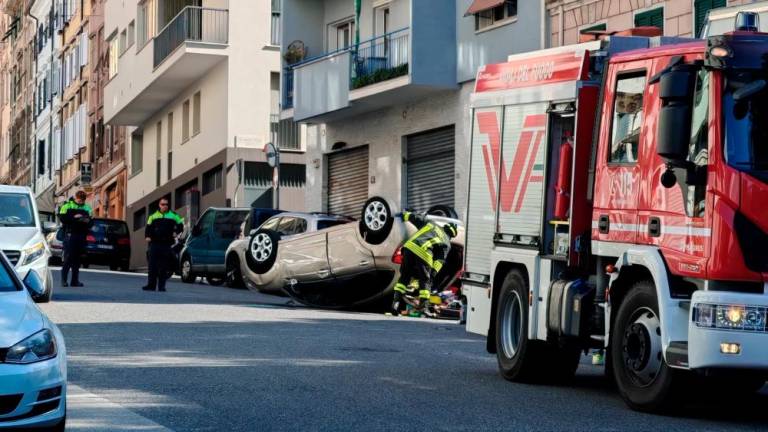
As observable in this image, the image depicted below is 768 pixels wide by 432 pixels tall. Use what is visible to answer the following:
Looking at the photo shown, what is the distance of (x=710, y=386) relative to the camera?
35.9ft

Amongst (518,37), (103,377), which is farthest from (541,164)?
(518,37)

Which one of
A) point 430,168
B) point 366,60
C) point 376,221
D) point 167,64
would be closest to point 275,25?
point 167,64

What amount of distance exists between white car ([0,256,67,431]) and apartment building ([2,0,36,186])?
82.4m

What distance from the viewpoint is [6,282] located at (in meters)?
9.55

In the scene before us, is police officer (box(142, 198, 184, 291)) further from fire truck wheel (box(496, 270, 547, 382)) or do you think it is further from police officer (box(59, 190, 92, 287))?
fire truck wheel (box(496, 270, 547, 382))

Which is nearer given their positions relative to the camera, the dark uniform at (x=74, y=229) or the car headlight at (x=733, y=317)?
the car headlight at (x=733, y=317)

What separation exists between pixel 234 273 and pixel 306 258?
27.6 feet

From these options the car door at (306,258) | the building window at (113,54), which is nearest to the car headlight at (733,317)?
the car door at (306,258)

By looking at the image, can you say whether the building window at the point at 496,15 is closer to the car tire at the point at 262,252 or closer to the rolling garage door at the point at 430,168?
the rolling garage door at the point at 430,168

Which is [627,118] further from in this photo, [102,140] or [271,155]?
[102,140]

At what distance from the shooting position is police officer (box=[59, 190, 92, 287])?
26.6 m

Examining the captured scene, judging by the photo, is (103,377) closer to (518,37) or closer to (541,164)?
(541,164)

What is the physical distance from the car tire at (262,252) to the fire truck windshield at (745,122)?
15.3 meters

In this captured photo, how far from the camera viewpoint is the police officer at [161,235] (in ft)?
89.2
